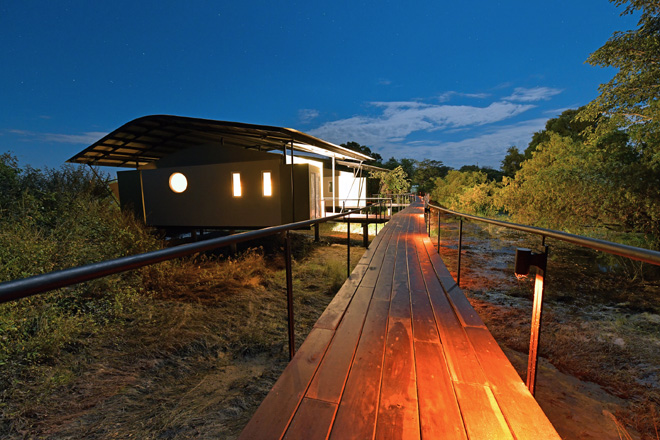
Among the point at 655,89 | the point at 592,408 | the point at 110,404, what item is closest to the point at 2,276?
the point at 110,404

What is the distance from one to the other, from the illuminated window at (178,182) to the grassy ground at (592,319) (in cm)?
979

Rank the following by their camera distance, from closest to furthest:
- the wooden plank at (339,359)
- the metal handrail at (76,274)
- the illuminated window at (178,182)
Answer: the metal handrail at (76,274) → the wooden plank at (339,359) → the illuminated window at (178,182)

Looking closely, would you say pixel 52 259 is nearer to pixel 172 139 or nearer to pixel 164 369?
pixel 164 369

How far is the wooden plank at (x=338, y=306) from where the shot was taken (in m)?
2.39

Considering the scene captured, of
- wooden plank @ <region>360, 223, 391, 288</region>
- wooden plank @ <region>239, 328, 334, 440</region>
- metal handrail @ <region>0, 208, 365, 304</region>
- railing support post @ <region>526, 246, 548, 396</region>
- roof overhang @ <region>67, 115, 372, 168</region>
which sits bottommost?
wooden plank @ <region>360, 223, 391, 288</region>

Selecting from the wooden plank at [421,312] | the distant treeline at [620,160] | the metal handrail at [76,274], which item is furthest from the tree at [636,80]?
the metal handrail at [76,274]

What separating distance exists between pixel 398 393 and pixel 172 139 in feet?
37.2

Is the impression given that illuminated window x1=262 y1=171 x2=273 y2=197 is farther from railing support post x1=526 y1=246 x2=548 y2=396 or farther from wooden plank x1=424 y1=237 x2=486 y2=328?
railing support post x1=526 y1=246 x2=548 y2=396

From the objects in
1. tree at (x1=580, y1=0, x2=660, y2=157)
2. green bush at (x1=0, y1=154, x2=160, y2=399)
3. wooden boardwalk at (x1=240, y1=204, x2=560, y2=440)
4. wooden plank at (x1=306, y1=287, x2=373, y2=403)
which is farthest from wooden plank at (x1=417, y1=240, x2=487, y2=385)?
tree at (x1=580, y1=0, x2=660, y2=157)

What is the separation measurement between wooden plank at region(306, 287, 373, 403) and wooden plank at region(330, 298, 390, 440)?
4 cm

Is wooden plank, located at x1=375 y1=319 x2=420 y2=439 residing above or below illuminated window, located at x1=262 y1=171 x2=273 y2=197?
below

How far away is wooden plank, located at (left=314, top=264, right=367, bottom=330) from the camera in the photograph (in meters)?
2.39

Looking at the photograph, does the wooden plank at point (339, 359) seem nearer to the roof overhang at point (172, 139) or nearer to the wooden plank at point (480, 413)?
the wooden plank at point (480, 413)

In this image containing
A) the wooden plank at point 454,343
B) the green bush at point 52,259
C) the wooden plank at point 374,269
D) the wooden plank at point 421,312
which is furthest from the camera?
the wooden plank at point 374,269
